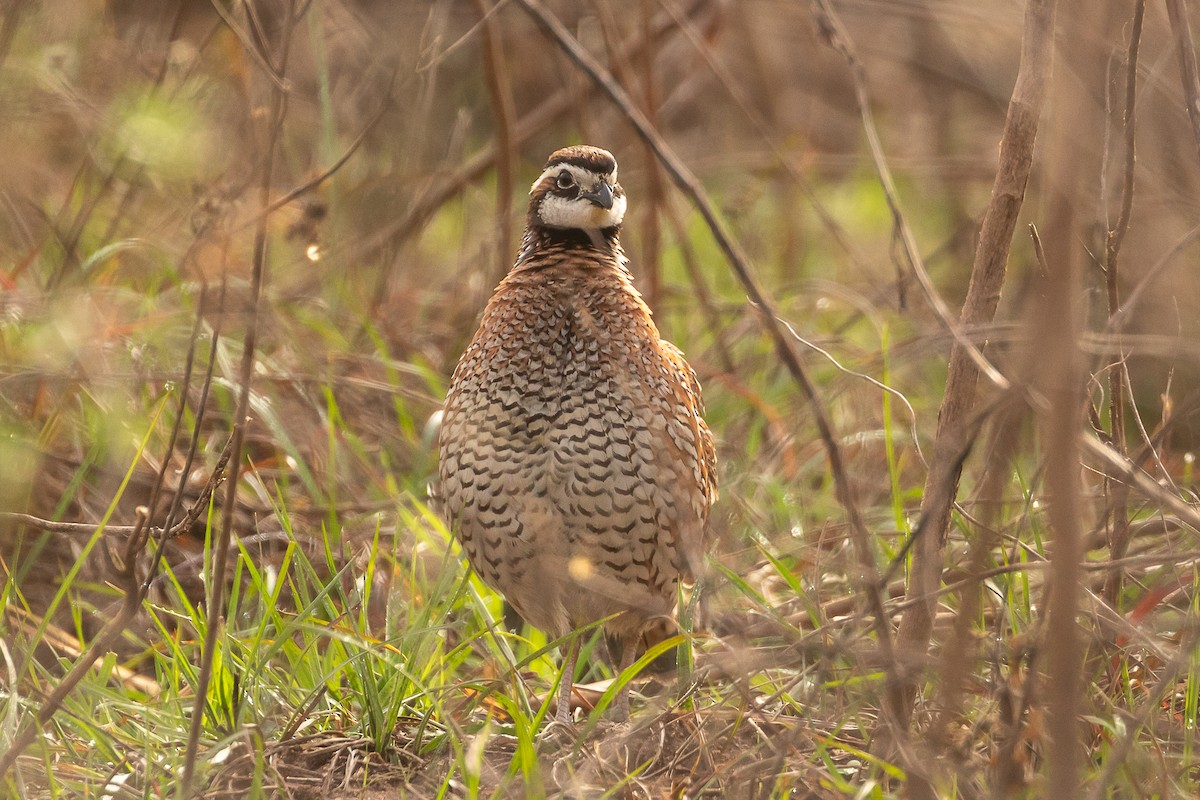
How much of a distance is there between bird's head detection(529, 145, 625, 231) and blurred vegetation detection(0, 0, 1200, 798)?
63 cm

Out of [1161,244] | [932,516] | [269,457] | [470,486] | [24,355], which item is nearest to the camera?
[932,516]

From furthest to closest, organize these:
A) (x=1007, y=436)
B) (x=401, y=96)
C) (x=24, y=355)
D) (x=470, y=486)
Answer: (x=401, y=96) → (x=24, y=355) → (x=470, y=486) → (x=1007, y=436)

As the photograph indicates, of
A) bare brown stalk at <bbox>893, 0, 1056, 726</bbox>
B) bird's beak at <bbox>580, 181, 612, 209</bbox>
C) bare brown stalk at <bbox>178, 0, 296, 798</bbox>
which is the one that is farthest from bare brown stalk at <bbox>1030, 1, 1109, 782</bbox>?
bird's beak at <bbox>580, 181, 612, 209</bbox>

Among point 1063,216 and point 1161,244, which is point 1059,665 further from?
point 1161,244

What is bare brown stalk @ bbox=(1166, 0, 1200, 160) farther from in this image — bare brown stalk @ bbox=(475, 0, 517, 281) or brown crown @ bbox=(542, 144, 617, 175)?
bare brown stalk @ bbox=(475, 0, 517, 281)

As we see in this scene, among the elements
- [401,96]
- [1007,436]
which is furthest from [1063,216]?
[401,96]

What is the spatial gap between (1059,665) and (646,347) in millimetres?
2350

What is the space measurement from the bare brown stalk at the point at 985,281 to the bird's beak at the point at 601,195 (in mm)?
1568

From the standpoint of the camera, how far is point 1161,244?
6285 mm

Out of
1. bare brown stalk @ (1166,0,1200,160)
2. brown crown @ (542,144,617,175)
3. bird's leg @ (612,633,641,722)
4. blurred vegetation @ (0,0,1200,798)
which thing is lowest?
bird's leg @ (612,633,641,722)

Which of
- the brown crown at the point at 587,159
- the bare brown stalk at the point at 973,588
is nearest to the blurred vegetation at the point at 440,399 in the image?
the bare brown stalk at the point at 973,588

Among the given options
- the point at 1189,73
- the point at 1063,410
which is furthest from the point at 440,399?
the point at 1063,410

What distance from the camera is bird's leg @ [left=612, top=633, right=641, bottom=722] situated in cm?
409

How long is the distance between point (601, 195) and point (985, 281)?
1.63 metres
